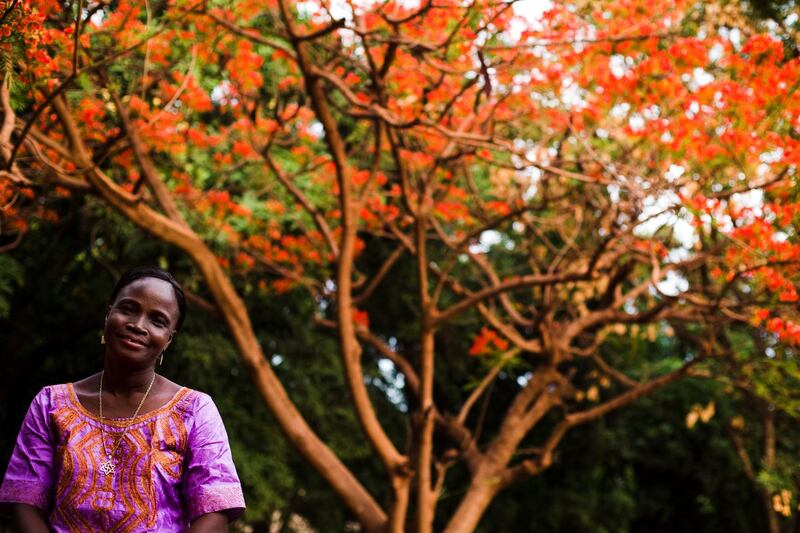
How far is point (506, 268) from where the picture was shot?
47.3 feet

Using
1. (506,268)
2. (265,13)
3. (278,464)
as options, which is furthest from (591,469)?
(265,13)

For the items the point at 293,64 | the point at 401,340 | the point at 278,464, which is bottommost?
the point at 278,464

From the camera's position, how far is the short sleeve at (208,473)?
2.51m

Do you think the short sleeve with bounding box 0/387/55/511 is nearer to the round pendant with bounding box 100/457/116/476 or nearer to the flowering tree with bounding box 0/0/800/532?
the round pendant with bounding box 100/457/116/476

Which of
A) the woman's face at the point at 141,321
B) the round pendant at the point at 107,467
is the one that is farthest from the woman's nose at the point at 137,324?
the round pendant at the point at 107,467

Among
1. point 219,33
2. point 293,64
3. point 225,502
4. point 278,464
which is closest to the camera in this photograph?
point 225,502

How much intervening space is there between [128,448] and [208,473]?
0.22m

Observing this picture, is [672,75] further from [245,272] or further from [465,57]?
[245,272]

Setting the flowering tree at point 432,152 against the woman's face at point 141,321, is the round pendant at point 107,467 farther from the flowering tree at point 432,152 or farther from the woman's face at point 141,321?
the flowering tree at point 432,152

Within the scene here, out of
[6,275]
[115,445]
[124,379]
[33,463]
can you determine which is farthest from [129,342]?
[6,275]

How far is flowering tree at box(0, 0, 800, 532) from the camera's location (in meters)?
6.62

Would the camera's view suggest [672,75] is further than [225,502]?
Yes

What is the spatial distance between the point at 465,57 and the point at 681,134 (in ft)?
6.38

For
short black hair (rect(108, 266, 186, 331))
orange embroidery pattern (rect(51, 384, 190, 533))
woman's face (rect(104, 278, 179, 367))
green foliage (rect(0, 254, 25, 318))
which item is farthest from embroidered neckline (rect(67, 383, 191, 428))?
green foliage (rect(0, 254, 25, 318))
